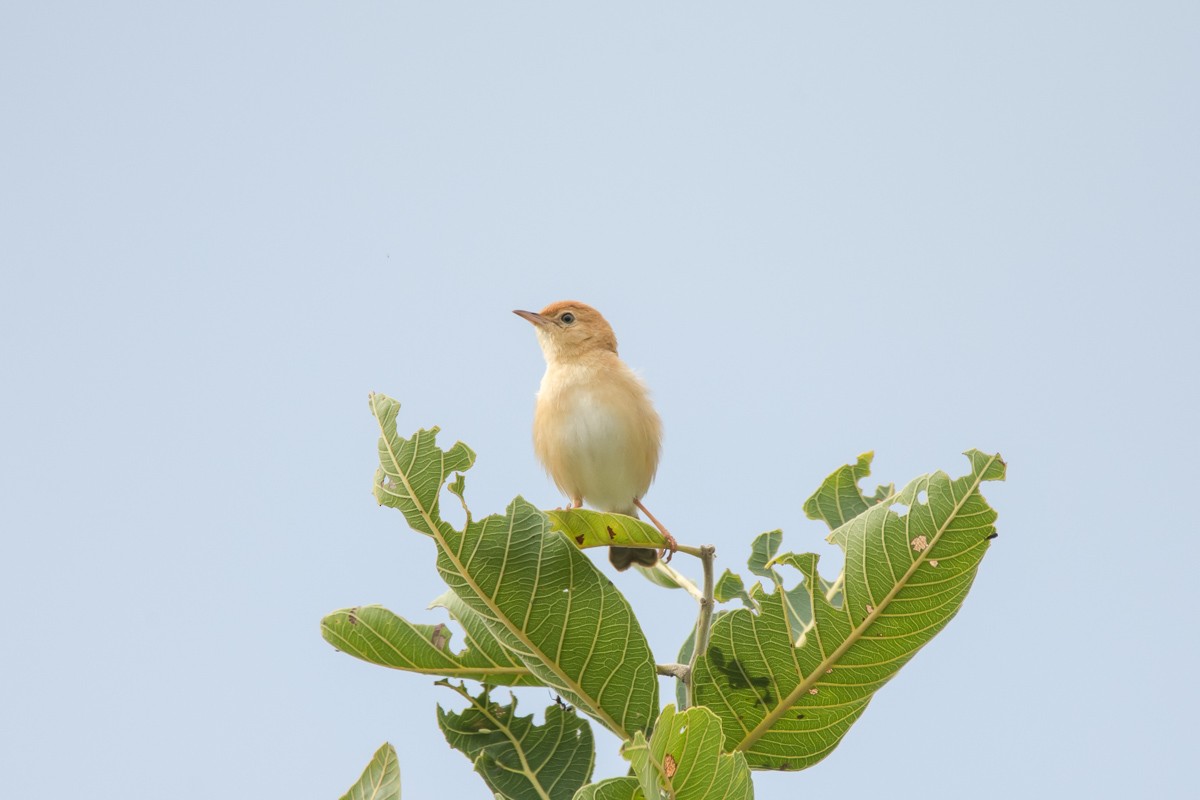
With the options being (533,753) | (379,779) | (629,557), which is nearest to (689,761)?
(533,753)

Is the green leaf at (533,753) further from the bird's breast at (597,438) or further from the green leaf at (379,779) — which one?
the bird's breast at (597,438)

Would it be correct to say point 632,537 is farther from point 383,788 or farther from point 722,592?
point 383,788

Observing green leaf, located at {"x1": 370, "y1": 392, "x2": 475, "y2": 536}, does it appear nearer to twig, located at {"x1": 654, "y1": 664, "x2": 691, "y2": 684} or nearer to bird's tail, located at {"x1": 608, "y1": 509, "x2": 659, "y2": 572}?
twig, located at {"x1": 654, "y1": 664, "x2": 691, "y2": 684}

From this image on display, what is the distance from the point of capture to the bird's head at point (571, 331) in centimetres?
524

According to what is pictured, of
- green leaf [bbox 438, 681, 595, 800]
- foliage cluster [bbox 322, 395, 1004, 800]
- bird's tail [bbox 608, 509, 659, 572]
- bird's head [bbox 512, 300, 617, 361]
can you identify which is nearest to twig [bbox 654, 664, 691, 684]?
foliage cluster [bbox 322, 395, 1004, 800]

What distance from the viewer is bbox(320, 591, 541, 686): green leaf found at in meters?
2.70

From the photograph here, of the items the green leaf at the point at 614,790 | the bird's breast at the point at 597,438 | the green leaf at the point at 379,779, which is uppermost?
the bird's breast at the point at 597,438

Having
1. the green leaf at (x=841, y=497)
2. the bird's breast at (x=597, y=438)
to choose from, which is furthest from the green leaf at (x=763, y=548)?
the bird's breast at (x=597, y=438)

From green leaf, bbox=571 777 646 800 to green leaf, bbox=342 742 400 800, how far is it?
0.56m

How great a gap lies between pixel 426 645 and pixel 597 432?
2.13 m

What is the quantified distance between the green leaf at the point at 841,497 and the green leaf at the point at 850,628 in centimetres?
78

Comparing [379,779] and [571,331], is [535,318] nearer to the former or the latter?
[571,331]

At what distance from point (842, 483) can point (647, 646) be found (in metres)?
1.01

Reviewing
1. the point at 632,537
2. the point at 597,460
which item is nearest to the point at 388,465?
the point at 632,537
